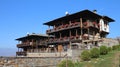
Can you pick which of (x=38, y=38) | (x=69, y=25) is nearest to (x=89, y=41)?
(x=69, y=25)

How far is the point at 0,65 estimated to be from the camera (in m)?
22.5

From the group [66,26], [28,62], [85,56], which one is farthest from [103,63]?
[66,26]

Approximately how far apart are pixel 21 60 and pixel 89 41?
1943cm

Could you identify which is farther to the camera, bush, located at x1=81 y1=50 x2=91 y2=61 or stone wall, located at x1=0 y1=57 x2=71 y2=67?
bush, located at x1=81 y1=50 x2=91 y2=61

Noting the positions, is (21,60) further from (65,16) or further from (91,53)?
(65,16)

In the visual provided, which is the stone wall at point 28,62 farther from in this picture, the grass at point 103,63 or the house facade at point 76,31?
the house facade at point 76,31

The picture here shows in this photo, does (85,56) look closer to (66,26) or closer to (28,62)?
(28,62)

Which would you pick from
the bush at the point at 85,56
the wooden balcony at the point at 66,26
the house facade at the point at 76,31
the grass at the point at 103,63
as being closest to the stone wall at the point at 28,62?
the grass at the point at 103,63

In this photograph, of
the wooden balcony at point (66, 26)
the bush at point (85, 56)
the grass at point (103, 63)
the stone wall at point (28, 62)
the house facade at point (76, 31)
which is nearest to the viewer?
the stone wall at point (28, 62)

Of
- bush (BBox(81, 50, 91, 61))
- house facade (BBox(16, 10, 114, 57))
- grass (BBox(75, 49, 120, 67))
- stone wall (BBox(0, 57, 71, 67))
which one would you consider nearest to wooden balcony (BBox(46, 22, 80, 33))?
house facade (BBox(16, 10, 114, 57))

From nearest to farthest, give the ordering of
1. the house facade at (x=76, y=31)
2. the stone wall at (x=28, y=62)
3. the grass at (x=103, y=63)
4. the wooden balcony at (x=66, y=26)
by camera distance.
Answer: the stone wall at (x=28, y=62)
the grass at (x=103, y=63)
the house facade at (x=76, y=31)
the wooden balcony at (x=66, y=26)

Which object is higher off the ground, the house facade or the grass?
the house facade

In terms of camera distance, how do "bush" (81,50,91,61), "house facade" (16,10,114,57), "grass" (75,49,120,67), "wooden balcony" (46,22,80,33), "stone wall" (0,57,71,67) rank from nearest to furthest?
1. "stone wall" (0,57,71,67)
2. "grass" (75,49,120,67)
3. "bush" (81,50,91,61)
4. "house facade" (16,10,114,57)
5. "wooden balcony" (46,22,80,33)

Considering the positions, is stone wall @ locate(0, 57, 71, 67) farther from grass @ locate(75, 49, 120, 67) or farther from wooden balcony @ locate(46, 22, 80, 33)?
wooden balcony @ locate(46, 22, 80, 33)
